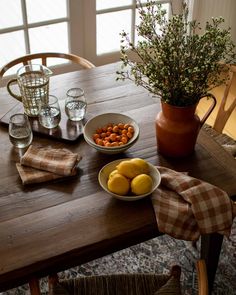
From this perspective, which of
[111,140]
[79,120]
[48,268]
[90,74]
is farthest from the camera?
[90,74]

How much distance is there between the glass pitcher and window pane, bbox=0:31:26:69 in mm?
1067

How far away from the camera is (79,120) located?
1.84 metres

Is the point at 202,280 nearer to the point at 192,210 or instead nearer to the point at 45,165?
the point at 192,210

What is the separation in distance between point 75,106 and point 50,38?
1.33 m

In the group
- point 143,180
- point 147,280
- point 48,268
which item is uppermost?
point 143,180

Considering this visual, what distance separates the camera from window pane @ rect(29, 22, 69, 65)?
2955mm

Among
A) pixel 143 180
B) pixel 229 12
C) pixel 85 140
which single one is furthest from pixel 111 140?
pixel 229 12

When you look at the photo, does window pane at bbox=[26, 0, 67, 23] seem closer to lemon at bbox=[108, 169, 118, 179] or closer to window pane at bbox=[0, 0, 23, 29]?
window pane at bbox=[0, 0, 23, 29]

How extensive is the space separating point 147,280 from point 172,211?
0.26 meters

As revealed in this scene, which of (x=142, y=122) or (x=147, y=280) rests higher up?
(x=142, y=122)

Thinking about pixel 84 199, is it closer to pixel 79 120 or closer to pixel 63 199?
pixel 63 199

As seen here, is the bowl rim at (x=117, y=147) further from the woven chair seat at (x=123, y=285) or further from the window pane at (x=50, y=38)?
the window pane at (x=50, y=38)

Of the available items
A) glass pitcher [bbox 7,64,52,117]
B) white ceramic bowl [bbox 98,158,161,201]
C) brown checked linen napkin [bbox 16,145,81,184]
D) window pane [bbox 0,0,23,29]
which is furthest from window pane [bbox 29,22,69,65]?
white ceramic bowl [bbox 98,158,161,201]

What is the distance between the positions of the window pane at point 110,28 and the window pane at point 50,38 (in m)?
0.26
